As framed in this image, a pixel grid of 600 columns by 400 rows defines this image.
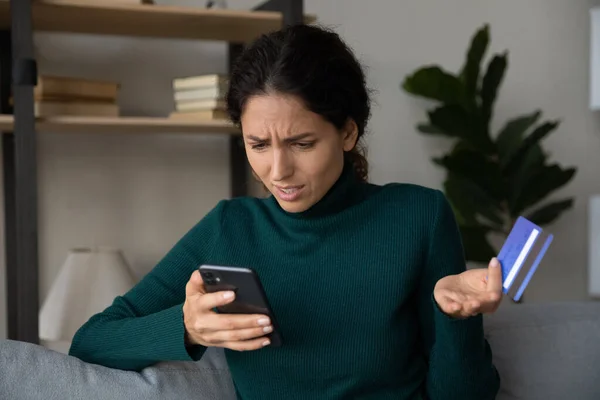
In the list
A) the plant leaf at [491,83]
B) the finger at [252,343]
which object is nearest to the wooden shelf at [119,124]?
the plant leaf at [491,83]

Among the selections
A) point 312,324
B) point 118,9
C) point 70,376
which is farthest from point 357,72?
point 118,9

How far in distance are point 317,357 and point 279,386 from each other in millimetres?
80

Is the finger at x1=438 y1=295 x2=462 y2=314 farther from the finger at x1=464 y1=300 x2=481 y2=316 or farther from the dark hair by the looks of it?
the dark hair

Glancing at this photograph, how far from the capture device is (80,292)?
2.20 metres

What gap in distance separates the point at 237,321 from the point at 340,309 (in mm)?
243

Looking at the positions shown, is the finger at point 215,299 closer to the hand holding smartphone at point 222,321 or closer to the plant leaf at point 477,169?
the hand holding smartphone at point 222,321

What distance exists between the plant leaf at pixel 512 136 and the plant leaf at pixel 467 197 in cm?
15

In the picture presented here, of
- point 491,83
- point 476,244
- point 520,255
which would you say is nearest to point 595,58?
point 491,83

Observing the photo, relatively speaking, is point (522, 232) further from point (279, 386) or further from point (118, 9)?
point (118, 9)

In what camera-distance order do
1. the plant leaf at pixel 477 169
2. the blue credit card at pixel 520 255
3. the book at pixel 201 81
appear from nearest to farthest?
the blue credit card at pixel 520 255 → the book at pixel 201 81 → the plant leaf at pixel 477 169

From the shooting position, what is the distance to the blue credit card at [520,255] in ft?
3.42

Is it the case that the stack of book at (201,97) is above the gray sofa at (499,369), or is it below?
above

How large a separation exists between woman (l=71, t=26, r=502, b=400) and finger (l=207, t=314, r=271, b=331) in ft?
0.05

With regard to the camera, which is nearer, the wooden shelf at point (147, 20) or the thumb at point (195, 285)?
the thumb at point (195, 285)
